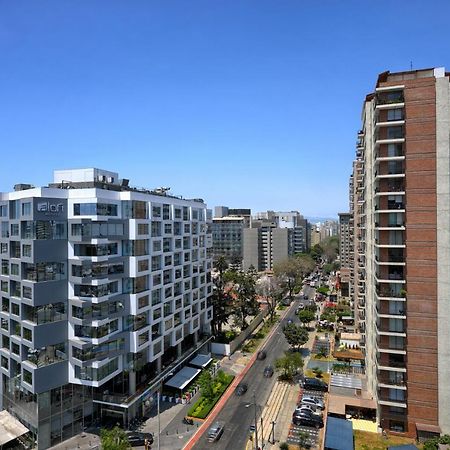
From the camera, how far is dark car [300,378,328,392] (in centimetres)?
5731

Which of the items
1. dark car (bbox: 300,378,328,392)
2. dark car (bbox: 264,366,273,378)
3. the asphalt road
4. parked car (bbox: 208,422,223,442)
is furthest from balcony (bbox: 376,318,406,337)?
dark car (bbox: 264,366,273,378)

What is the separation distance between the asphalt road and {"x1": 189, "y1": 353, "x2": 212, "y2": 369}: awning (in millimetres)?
6717

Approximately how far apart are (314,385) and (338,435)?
1527 centimetres

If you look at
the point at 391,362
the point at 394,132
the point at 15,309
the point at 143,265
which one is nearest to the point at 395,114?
the point at 394,132

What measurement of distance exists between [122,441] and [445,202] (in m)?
40.4

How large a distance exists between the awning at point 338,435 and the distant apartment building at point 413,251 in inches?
165

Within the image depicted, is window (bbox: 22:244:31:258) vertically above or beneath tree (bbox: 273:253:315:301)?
above

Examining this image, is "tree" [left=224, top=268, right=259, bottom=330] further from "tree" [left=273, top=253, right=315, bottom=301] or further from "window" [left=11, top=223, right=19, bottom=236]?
"window" [left=11, top=223, right=19, bottom=236]

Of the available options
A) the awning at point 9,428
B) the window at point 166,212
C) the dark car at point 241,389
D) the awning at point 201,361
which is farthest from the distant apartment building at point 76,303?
the dark car at point 241,389

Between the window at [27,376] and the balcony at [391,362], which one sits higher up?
the balcony at [391,362]

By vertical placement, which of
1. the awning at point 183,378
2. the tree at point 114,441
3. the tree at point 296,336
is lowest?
the awning at point 183,378

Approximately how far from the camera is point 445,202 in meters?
40.5

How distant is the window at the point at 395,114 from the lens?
42.8m

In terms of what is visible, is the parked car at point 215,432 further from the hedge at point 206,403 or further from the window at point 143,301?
the window at point 143,301
